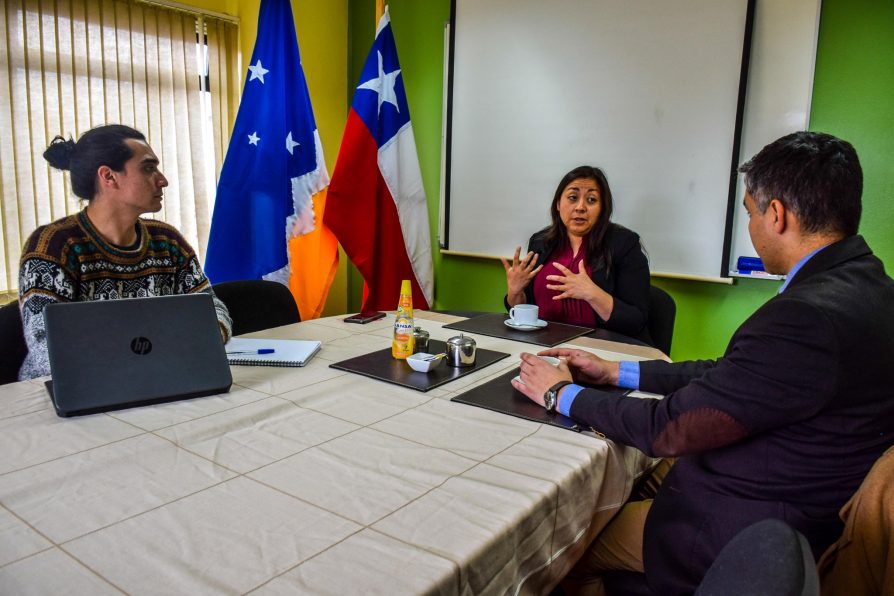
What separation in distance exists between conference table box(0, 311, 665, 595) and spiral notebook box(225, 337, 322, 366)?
0.17m

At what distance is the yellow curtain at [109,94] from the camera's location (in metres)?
2.59

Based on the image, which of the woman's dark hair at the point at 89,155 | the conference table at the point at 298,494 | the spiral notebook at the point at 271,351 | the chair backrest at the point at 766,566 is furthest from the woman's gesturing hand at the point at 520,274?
the chair backrest at the point at 766,566

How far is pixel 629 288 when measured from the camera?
2.16 metres

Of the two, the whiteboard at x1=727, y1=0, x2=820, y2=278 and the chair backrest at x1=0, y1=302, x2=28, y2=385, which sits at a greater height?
the whiteboard at x1=727, y1=0, x2=820, y2=278

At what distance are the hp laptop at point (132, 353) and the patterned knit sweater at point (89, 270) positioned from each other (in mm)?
258

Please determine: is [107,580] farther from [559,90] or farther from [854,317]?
[559,90]

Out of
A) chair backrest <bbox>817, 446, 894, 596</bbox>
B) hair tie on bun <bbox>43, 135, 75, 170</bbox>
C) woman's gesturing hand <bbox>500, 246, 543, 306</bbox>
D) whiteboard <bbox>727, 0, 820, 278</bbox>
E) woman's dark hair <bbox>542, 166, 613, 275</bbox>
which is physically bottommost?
chair backrest <bbox>817, 446, 894, 596</bbox>

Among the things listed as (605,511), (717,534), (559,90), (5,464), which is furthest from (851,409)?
(559,90)

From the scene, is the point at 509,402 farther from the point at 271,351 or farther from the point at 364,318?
the point at 364,318

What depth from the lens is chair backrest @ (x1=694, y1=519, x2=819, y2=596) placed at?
17.7 inches

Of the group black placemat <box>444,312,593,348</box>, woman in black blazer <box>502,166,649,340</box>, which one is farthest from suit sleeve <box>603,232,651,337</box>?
black placemat <box>444,312,593,348</box>

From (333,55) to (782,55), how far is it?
2568 mm

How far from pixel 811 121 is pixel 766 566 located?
241 centimetres

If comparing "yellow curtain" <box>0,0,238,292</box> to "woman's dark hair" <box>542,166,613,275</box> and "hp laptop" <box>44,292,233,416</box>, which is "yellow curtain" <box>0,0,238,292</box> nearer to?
"hp laptop" <box>44,292,233,416</box>
